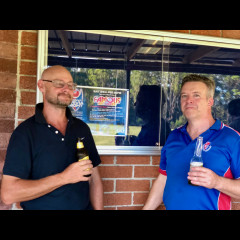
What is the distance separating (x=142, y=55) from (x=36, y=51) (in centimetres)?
94

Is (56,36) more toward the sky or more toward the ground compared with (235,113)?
more toward the sky

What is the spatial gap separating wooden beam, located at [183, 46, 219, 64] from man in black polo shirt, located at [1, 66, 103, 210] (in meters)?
1.20

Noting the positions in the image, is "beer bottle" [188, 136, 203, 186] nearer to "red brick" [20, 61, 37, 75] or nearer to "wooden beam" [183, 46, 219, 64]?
"wooden beam" [183, 46, 219, 64]

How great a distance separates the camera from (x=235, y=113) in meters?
2.53

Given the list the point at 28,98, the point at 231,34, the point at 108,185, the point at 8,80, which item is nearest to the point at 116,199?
the point at 108,185

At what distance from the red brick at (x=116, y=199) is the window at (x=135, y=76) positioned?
41cm

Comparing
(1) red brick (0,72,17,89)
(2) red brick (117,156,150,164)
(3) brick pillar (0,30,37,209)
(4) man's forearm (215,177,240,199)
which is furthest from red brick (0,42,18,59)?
(4) man's forearm (215,177,240,199)

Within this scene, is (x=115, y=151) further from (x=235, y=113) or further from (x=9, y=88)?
(x=235, y=113)

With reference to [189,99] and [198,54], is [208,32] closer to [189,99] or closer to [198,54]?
[198,54]

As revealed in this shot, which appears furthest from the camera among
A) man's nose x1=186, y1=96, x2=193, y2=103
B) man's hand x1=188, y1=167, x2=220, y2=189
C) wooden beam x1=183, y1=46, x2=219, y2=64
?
wooden beam x1=183, y1=46, x2=219, y2=64

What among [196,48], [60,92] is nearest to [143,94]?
[196,48]

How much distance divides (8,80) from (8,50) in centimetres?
25

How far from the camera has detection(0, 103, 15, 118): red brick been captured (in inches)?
79.6

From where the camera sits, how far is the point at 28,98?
2.06m
